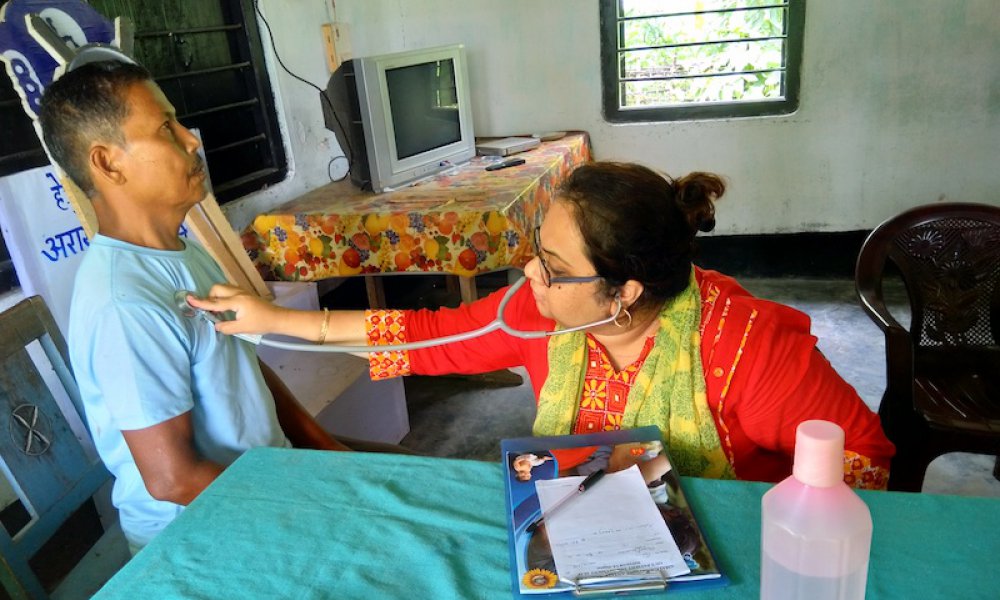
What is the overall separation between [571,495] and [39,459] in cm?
97

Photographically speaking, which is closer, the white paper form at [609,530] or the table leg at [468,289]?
the white paper form at [609,530]

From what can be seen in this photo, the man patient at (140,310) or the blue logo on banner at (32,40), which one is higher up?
the blue logo on banner at (32,40)

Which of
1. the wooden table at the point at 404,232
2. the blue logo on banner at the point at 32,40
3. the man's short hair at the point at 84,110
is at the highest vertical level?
the blue logo on banner at the point at 32,40

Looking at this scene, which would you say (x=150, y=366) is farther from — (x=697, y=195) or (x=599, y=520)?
(x=697, y=195)

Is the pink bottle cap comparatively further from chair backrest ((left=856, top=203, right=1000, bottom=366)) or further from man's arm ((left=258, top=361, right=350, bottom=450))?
chair backrest ((left=856, top=203, right=1000, bottom=366))

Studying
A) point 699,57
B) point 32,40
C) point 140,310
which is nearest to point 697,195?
point 140,310

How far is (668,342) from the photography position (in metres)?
1.12

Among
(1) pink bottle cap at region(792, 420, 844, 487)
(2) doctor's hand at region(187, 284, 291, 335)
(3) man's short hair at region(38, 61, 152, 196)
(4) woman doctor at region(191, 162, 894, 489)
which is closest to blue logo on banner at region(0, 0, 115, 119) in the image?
(3) man's short hair at region(38, 61, 152, 196)

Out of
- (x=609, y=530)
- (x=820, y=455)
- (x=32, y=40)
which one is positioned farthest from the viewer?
(x=32, y=40)

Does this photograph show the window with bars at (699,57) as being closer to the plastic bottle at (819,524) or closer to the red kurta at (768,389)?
the red kurta at (768,389)

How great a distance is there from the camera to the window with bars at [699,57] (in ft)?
11.1

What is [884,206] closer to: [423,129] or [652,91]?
[652,91]

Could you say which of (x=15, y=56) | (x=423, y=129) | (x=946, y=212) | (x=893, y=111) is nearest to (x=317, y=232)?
(x=423, y=129)

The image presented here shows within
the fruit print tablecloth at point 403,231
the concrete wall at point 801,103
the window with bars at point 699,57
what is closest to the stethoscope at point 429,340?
the fruit print tablecloth at point 403,231
